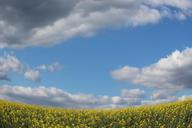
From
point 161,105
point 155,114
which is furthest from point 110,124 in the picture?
point 161,105

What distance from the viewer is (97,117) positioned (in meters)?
28.0

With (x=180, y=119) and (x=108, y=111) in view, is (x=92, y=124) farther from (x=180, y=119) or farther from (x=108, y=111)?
(x=180, y=119)

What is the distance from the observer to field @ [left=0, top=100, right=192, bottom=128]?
88.0 feet

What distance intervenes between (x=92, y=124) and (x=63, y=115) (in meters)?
2.42

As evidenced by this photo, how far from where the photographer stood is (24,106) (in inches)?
1187

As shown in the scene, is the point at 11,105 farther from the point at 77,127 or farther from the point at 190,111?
the point at 190,111

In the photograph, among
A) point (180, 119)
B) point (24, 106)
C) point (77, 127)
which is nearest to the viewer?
point (77, 127)

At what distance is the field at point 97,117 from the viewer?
88.0 feet

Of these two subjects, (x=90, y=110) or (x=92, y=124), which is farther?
(x=90, y=110)

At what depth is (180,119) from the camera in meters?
28.2

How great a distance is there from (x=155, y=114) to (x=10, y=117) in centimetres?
878

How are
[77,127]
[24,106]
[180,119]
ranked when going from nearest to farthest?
[77,127] < [180,119] < [24,106]

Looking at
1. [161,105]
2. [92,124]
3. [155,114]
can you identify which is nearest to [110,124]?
[92,124]

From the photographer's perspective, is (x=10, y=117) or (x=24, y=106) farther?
(x=24, y=106)
